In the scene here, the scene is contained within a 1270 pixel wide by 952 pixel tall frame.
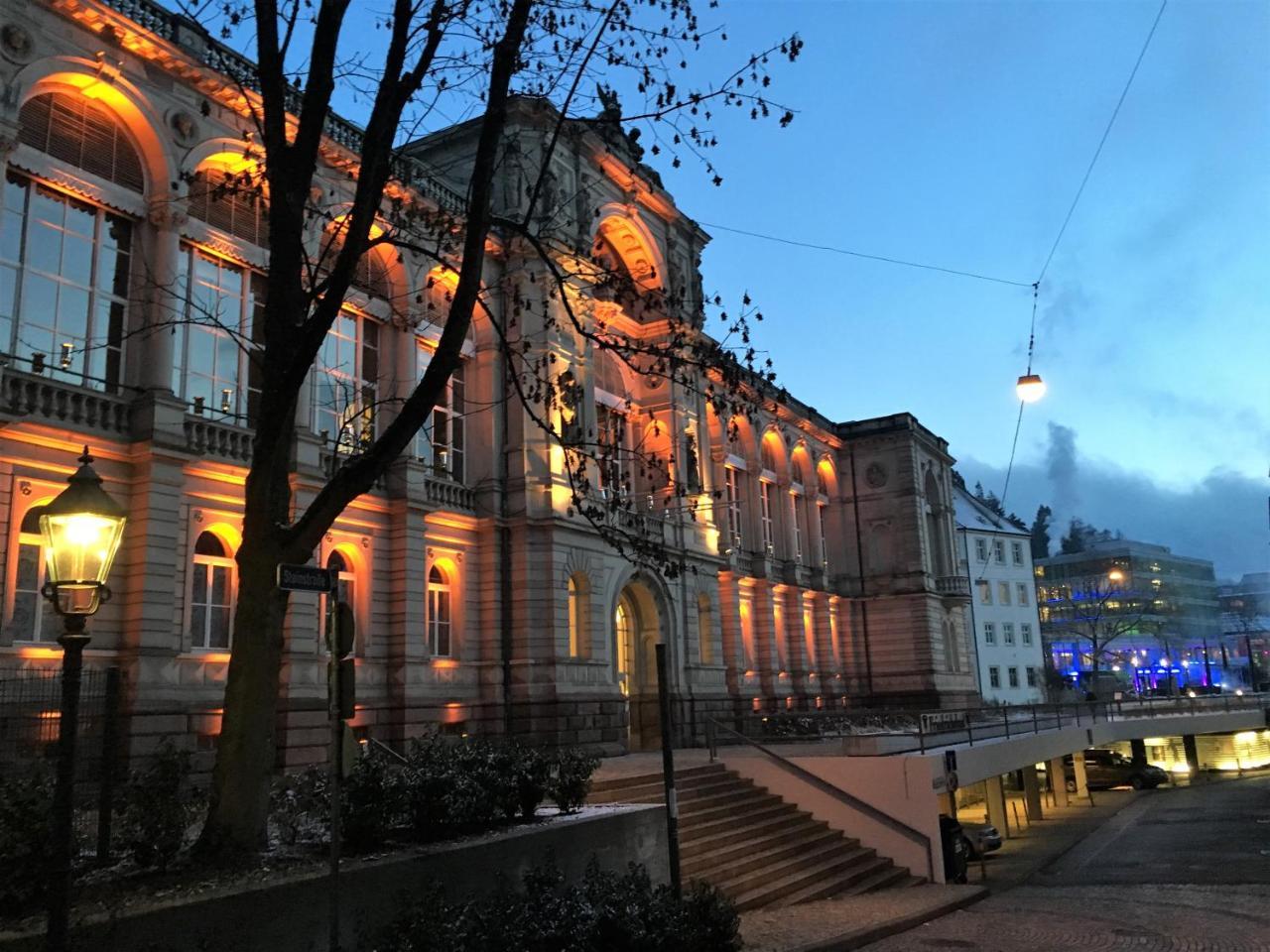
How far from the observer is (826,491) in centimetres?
5244

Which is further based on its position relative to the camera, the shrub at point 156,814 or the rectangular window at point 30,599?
the rectangular window at point 30,599

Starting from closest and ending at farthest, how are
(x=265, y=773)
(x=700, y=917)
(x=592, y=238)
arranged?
(x=265, y=773) → (x=700, y=917) → (x=592, y=238)

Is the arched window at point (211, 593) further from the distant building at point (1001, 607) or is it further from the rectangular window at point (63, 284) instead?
the distant building at point (1001, 607)

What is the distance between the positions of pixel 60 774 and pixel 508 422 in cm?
2146

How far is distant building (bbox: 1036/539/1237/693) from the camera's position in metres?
108

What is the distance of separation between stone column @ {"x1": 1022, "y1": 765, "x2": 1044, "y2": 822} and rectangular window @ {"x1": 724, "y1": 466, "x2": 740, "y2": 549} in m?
13.5

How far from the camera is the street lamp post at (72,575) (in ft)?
21.6

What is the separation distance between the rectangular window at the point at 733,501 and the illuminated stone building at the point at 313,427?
787mm

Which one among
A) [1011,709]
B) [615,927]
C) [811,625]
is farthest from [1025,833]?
[615,927]

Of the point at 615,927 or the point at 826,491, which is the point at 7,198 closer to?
the point at 615,927

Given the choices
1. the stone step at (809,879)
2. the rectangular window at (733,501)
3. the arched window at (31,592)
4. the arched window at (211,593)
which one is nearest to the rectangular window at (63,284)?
the arched window at (31,592)

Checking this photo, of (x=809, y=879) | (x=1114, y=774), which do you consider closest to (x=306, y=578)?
(x=809, y=879)

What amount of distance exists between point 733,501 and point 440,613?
18.1 metres

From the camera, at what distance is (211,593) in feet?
65.2
